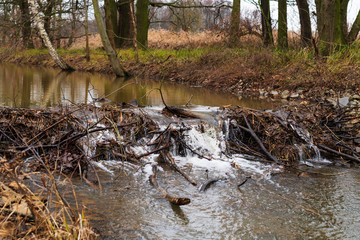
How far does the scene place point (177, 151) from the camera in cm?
467

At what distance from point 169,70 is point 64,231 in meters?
13.6

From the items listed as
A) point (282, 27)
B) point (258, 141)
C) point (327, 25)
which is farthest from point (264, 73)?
point (258, 141)

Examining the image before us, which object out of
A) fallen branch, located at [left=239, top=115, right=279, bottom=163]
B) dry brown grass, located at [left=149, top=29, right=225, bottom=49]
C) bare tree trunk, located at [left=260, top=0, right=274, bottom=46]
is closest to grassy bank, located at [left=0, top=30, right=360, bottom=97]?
dry brown grass, located at [left=149, top=29, right=225, bottom=49]

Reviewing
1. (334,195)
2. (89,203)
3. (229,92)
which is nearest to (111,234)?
(89,203)

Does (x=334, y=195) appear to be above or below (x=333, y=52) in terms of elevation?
below

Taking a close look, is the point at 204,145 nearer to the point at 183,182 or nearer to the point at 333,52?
the point at 183,182

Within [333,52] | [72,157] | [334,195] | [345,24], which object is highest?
[345,24]

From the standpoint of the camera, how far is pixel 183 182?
12.1 ft

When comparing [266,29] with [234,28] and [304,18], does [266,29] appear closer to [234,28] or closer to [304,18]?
[234,28]

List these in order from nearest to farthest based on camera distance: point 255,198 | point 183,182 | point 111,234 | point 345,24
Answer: point 111,234
point 255,198
point 183,182
point 345,24

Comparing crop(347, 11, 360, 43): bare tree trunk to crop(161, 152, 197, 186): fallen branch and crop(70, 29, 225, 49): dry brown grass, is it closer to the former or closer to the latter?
crop(70, 29, 225, 49): dry brown grass

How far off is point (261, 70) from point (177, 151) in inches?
301

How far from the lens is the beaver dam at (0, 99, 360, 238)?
3.19m

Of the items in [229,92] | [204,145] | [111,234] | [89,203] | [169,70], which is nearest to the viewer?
[111,234]
